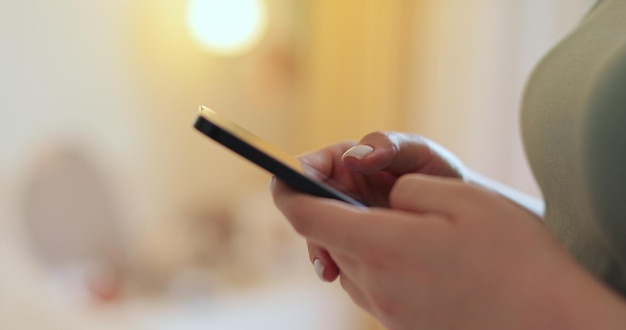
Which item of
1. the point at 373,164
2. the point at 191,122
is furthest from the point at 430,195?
the point at 191,122

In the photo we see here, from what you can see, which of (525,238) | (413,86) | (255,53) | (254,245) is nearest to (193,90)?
(255,53)

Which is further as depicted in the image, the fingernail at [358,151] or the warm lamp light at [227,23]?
the warm lamp light at [227,23]

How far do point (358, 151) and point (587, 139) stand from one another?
163 millimetres

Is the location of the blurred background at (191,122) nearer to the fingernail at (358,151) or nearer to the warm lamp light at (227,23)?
the warm lamp light at (227,23)

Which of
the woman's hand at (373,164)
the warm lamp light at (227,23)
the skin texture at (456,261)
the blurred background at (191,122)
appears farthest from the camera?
the warm lamp light at (227,23)

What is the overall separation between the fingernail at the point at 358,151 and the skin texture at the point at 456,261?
0.13m

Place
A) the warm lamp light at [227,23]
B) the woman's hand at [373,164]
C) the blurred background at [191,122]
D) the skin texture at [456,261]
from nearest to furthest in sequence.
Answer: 1. the skin texture at [456,261]
2. the woman's hand at [373,164]
3. the blurred background at [191,122]
4. the warm lamp light at [227,23]

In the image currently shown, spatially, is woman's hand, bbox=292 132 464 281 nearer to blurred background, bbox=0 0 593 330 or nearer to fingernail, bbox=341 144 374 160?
fingernail, bbox=341 144 374 160

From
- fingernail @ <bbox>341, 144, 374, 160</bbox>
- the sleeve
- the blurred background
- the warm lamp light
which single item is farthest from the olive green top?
the warm lamp light

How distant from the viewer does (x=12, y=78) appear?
143cm

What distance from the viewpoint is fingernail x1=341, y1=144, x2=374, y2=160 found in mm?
463

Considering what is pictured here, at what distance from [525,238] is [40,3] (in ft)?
4.64

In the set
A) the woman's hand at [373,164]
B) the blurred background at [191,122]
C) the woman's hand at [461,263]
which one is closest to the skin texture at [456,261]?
the woman's hand at [461,263]

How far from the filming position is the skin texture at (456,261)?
0.92 feet
